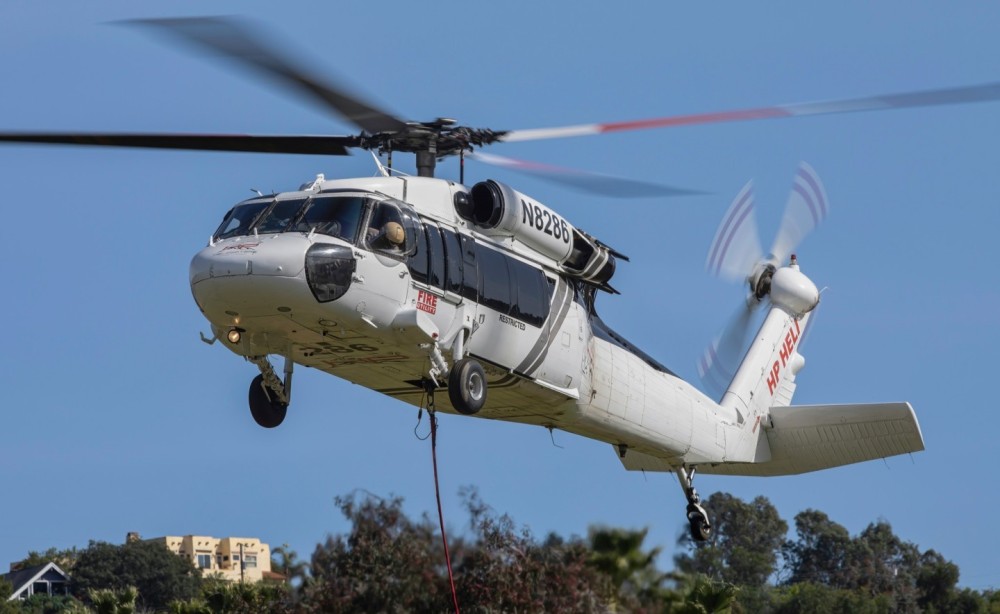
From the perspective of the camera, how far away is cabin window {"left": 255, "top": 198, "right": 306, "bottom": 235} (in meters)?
17.8

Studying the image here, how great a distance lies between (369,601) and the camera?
1061 inches

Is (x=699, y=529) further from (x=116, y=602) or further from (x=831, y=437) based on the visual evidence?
(x=116, y=602)

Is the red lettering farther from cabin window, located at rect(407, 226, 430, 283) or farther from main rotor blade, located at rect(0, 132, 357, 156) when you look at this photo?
main rotor blade, located at rect(0, 132, 357, 156)

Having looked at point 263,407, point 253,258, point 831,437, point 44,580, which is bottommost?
point 263,407

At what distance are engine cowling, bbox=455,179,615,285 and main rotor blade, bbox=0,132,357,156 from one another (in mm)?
1750

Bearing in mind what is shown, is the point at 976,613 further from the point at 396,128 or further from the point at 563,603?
the point at 396,128

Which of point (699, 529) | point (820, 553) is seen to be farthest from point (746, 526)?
point (699, 529)

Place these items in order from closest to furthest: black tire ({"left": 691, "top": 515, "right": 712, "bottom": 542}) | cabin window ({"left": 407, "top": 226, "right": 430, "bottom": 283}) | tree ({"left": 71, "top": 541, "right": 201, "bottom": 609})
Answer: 1. cabin window ({"left": 407, "top": 226, "right": 430, "bottom": 283})
2. black tire ({"left": 691, "top": 515, "right": 712, "bottom": 542})
3. tree ({"left": 71, "top": 541, "right": 201, "bottom": 609})

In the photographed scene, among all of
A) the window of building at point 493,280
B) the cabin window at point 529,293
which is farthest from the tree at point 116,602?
the window of building at point 493,280

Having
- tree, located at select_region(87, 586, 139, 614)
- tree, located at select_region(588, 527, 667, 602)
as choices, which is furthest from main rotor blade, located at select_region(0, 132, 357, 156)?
tree, located at select_region(87, 586, 139, 614)

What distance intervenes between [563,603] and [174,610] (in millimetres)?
9911

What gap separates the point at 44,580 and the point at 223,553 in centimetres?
1031

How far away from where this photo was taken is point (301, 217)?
17844mm

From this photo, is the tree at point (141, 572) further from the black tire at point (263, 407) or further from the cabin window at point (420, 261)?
the cabin window at point (420, 261)
